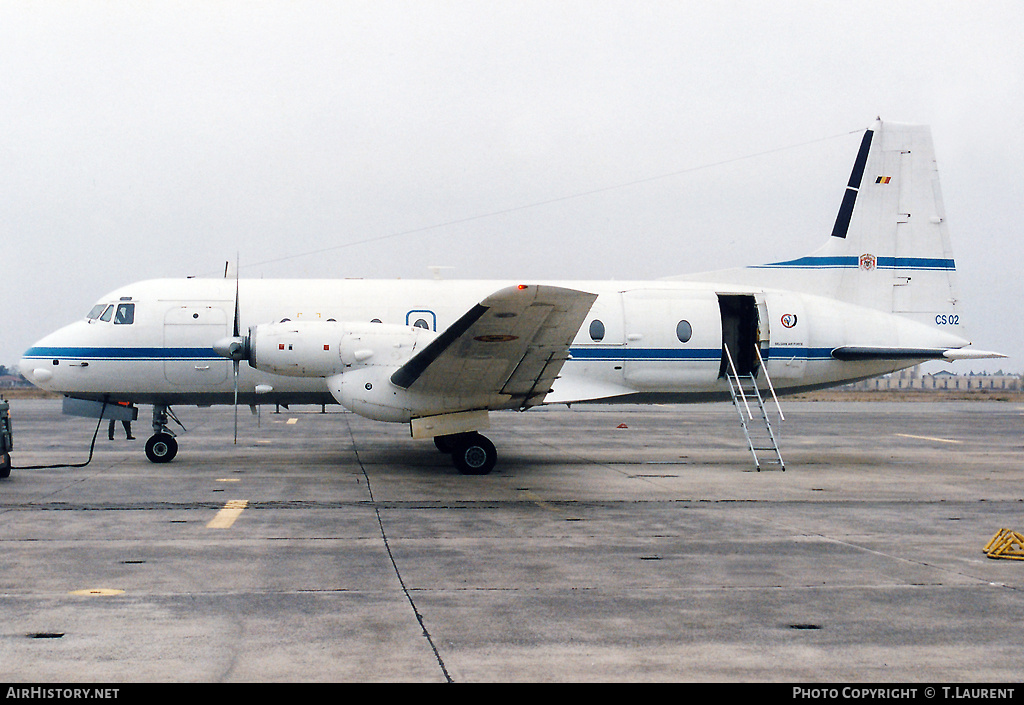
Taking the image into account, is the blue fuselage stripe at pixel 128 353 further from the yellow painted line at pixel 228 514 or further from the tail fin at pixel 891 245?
the tail fin at pixel 891 245

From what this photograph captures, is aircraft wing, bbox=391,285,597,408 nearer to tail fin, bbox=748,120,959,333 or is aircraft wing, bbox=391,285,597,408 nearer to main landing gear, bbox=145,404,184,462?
main landing gear, bbox=145,404,184,462

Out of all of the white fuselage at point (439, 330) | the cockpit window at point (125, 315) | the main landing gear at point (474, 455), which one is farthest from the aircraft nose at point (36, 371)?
the main landing gear at point (474, 455)

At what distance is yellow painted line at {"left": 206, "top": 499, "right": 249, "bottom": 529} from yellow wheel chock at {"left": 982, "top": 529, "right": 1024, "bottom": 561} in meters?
7.99

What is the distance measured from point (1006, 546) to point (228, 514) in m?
8.59

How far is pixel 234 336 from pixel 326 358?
2250 mm

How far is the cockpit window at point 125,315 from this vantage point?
16266 mm

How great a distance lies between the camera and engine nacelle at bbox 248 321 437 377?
14.3 metres

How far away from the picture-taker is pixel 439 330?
54.6 feet

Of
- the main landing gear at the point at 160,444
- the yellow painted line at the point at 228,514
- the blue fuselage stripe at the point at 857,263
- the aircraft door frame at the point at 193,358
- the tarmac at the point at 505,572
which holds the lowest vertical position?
the main landing gear at the point at 160,444

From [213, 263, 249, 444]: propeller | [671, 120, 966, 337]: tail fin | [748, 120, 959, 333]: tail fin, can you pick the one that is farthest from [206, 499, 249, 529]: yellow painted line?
[748, 120, 959, 333]: tail fin

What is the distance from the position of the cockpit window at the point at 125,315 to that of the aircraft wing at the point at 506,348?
223 inches

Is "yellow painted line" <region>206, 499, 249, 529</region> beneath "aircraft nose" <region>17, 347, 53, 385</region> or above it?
beneath

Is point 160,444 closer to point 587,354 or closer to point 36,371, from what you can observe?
point 36,371

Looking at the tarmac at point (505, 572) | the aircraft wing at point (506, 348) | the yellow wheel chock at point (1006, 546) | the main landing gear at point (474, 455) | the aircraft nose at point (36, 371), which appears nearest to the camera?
the tarmac at point (505, 572)
